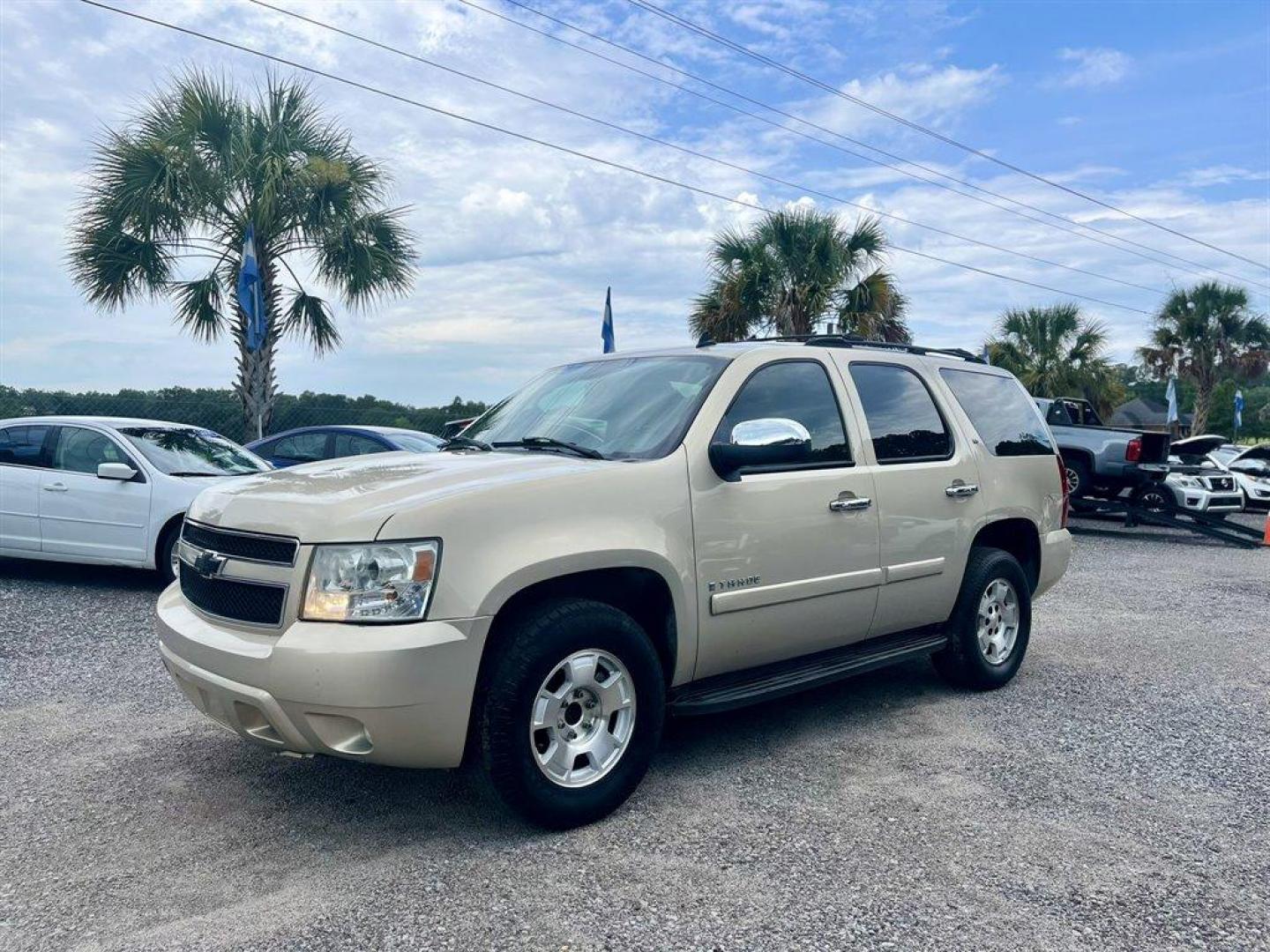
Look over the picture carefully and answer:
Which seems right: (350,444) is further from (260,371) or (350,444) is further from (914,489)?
(914,489)

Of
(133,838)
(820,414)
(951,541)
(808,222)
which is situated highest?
(808,222)

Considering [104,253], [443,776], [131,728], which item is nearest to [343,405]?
[104,253]

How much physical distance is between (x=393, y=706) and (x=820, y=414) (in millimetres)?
2451

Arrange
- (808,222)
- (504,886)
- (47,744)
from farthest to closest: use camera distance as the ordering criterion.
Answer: (808,222)
(47,744)
(504,886)

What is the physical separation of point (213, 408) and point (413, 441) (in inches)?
208

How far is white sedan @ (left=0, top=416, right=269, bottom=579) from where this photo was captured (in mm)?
8375

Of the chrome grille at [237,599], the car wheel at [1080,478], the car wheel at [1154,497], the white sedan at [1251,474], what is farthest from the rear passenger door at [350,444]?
the white sedan at [1251,474]

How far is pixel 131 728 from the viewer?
494cm

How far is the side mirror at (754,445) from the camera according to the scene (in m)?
4.12

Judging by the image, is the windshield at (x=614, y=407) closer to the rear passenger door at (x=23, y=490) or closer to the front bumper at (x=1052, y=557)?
the front bumper at (x=1052, y=557)

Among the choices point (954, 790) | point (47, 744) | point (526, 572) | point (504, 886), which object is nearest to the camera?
point (504, 886)

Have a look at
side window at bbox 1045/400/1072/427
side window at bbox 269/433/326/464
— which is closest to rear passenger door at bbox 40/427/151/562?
side window at bbox 269/433/326/464

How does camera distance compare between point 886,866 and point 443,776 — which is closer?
point 886,866

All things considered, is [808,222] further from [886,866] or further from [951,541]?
[886,866]
